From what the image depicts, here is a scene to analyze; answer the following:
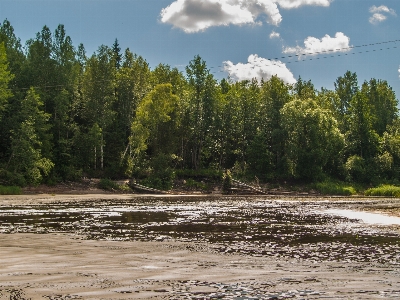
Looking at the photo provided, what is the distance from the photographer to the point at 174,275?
23.1ft

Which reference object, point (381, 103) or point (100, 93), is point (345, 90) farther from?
point (100, 93)

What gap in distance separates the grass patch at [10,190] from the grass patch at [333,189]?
146ft

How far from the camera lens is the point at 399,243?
11.6m

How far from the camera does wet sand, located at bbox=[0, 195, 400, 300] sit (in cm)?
582

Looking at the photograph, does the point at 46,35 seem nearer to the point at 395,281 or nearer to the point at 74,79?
the point at 74,79

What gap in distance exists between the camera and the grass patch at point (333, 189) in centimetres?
6406

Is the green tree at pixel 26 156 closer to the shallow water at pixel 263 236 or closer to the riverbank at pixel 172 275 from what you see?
the shallow water at pixel 263 236

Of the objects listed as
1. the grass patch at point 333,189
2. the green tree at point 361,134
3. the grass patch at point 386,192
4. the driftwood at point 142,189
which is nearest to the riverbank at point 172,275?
the driftwood at point 142,189

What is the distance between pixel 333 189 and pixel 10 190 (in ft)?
154

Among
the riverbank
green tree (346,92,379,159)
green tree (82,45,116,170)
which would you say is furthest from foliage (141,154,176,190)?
the riverbank

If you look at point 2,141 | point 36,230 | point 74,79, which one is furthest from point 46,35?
point 36,230

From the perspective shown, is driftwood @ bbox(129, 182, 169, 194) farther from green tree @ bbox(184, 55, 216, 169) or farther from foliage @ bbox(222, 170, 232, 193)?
green tree @ bbox(184, 55, 216, 169)

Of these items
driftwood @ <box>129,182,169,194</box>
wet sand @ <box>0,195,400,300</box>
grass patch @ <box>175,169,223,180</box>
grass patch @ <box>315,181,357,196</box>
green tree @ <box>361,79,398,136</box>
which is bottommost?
grass patch @ <box>315,181,357,196</box>

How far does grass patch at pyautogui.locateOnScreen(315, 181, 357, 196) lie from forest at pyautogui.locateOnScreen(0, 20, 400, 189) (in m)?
3.44
